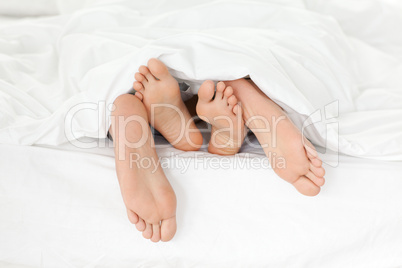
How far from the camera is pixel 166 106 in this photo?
0.88 m

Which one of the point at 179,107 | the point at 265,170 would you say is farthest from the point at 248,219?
the point at 179,107

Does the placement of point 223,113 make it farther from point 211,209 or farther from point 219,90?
point 211,209

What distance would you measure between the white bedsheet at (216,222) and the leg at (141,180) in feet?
0.13

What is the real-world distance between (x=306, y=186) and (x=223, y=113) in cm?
22

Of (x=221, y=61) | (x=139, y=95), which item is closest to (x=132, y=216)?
(x=139, y=95)

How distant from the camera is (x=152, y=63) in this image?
2.70 feet

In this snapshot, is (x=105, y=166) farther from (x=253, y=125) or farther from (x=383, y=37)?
(x=383, y=37)

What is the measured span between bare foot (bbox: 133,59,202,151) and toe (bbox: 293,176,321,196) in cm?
25

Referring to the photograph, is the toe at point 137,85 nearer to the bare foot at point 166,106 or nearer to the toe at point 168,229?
A: the bare foot at point 166,106

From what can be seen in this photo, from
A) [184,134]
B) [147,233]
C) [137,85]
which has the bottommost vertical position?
[147,233]

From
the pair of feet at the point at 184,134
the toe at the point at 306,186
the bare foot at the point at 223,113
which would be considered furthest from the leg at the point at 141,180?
the toe at the point at 306,186

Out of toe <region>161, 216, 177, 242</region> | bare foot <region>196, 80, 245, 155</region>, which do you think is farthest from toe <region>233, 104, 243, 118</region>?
toe <region>161, 216, 177, 242</region>

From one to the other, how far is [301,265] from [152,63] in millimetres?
495

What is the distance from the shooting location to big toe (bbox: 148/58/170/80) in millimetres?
822
